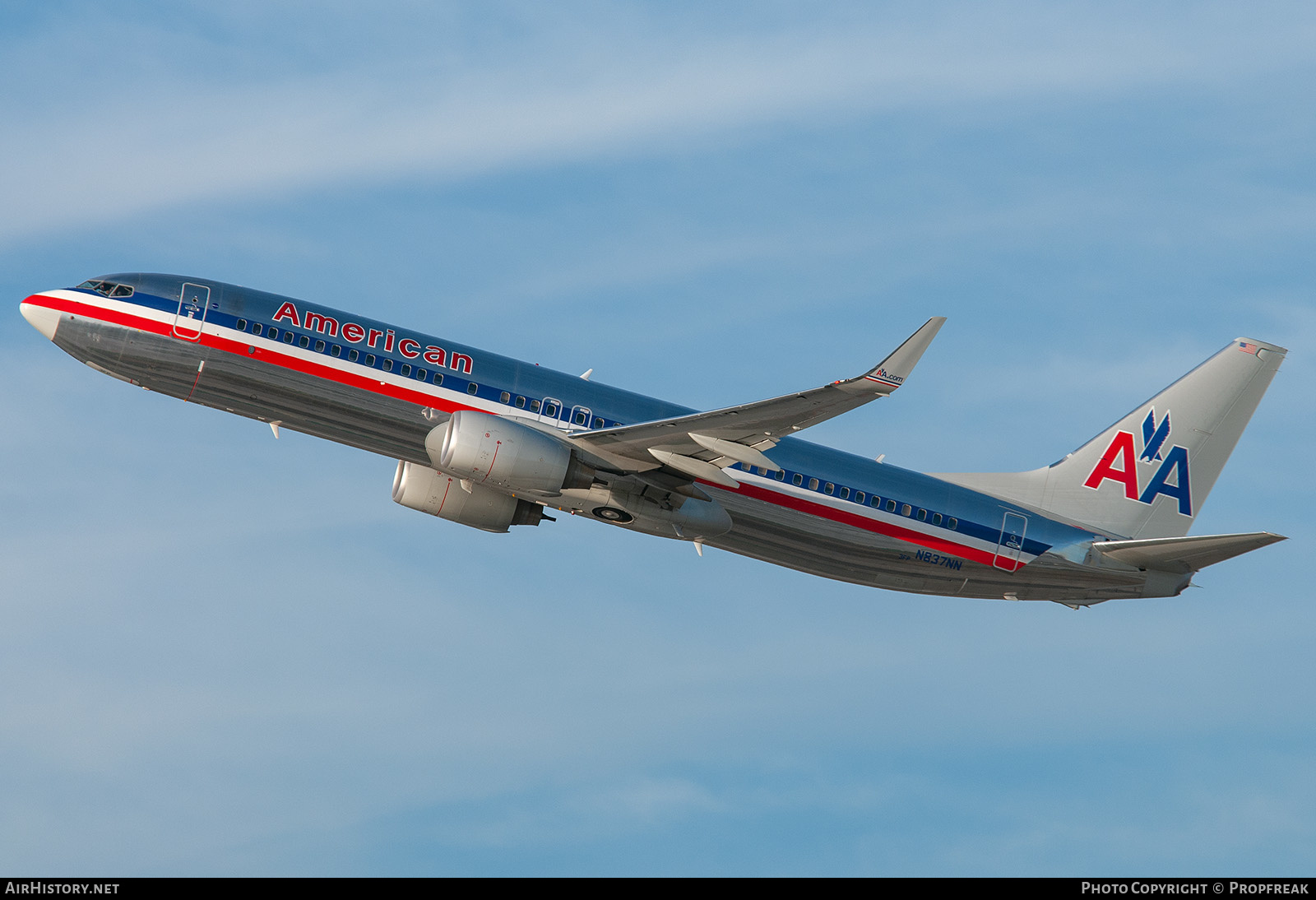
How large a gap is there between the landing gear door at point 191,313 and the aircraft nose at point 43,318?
349 centimetres

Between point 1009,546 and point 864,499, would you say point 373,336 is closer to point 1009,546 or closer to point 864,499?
point 864,499

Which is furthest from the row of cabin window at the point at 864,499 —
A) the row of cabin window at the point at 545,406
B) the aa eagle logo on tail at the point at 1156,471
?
the aa eagle logo on tail at the point at 1156,471

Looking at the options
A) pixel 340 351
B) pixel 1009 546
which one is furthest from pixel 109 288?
pixel 1009 546

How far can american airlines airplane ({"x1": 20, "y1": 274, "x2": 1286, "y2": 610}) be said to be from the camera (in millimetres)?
37625

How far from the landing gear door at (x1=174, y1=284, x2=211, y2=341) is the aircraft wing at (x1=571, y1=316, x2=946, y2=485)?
11.0 metres

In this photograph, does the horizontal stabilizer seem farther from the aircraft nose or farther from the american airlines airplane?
the aircraft nose

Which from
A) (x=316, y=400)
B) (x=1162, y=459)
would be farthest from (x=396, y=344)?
(x=1162, y=459)

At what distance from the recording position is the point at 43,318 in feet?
127

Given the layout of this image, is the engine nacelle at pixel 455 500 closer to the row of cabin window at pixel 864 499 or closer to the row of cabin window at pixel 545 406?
the row of cabin window at pixel 545 406

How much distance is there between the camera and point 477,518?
43656mm

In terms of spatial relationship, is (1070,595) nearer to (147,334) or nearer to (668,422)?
(668,422)

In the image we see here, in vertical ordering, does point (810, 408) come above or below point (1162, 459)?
below

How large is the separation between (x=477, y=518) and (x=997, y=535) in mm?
16773

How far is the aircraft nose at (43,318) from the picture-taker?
3878 cm
